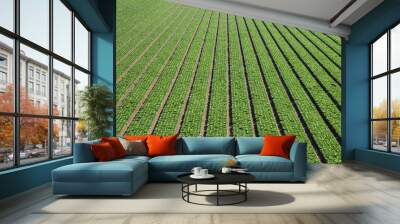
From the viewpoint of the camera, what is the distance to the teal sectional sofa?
4.54m

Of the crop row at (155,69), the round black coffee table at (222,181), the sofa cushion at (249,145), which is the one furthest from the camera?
the crop row at (155,69)

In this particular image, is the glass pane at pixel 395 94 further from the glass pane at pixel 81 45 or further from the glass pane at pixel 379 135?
the glass pane at pixel 81 45

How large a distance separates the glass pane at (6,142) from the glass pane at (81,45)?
110 inches

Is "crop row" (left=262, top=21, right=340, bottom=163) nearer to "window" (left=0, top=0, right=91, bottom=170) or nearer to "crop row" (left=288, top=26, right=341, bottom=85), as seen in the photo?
"crop row" (left=288, top=26, right=341, bottom=85)

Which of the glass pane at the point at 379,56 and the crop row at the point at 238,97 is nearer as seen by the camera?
the glass pane at the point at 379,56

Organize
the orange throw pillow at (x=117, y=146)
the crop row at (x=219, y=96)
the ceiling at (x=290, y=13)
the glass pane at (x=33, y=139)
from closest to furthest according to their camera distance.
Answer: the glass pane at (x=33, y=139) < the orange throw pillow at (x=117, y=146) < the ceiling at (x=290, y=13) < the crop row at (x=219, y=96)

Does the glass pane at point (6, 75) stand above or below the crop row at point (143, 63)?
below

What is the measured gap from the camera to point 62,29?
21.8ft

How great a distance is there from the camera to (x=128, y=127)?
10578mm

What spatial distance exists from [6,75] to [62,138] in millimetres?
2050

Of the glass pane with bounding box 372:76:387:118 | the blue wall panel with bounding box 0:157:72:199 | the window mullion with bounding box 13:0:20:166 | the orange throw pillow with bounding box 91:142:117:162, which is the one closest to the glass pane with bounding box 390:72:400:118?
the glass pane with bounding box 372:76:387:118

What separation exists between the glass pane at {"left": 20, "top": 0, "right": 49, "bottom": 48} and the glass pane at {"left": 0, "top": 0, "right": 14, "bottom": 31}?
0.82ft

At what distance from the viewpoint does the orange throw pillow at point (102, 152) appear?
5.32 meters

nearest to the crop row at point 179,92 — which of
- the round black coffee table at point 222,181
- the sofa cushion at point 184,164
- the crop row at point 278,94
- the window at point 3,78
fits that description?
the crop row at point 278,94
